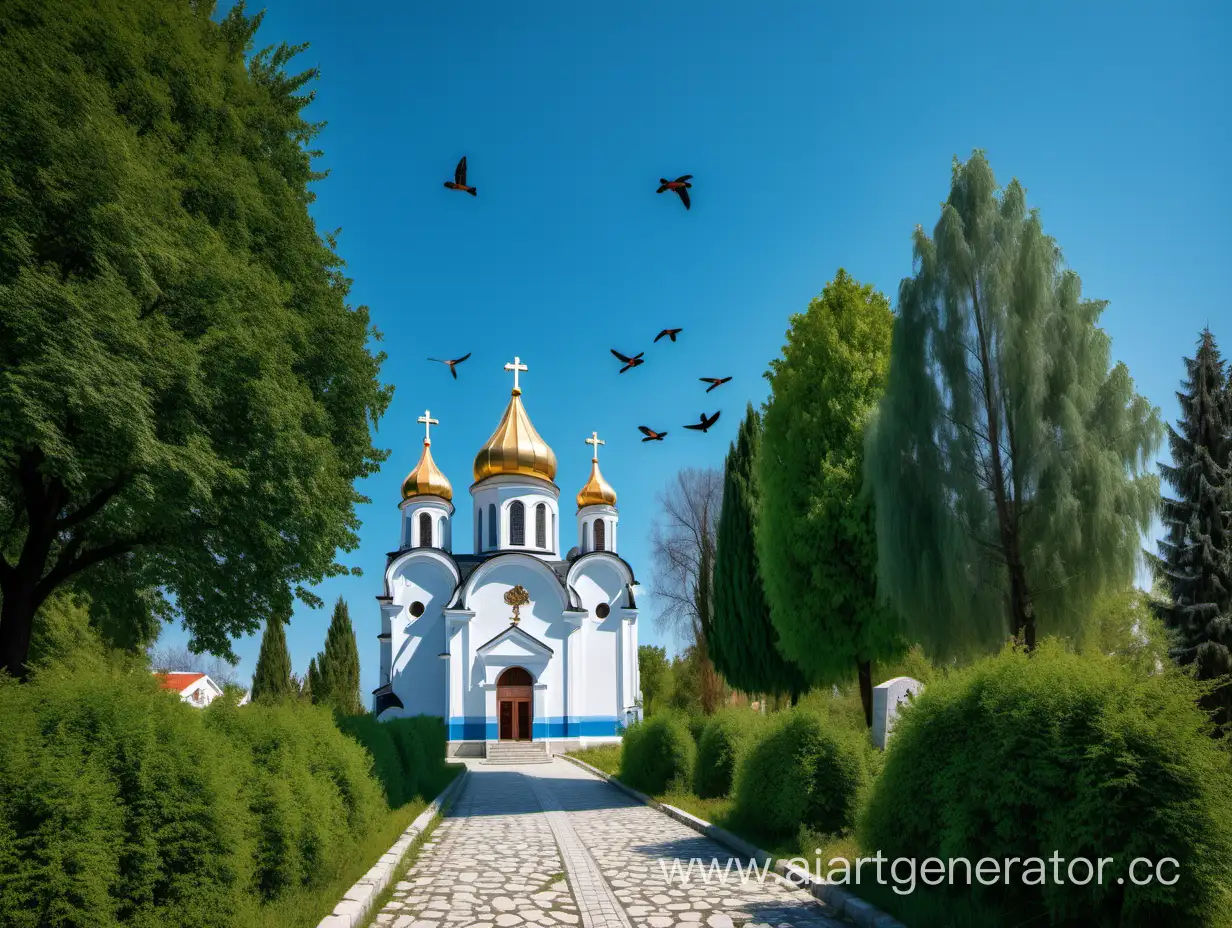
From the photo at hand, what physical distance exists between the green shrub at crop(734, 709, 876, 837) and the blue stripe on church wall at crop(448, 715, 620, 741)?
22.8 m

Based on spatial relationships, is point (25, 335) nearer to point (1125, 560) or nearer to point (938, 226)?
point (938, 226)

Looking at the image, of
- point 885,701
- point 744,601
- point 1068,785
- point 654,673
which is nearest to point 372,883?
point 1068,785

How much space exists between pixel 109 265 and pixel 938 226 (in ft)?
38.1

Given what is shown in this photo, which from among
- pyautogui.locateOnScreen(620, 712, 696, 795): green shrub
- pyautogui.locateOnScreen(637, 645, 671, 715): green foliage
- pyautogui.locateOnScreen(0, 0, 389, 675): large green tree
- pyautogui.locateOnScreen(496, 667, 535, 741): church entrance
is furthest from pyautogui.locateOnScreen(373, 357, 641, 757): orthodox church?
pyautogui.locateOnScreen(0, 0, 389, 675): large green tree

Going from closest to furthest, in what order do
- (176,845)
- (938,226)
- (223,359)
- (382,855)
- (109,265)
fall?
(176,845)
(382,855)
(109,265)
(223,359)
(938,226)

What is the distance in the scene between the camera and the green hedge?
4582 millimetres

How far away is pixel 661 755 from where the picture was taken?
47.8ft

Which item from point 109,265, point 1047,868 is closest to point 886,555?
point 1047,868

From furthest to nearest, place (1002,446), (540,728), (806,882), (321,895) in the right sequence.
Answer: (540,728) < (1002,446) < (806,882) < (321,895)

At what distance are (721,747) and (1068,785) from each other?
7.87 metres

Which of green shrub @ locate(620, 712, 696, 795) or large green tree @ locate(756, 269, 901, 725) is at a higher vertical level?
large green tree @ locate(756, 269, 901, 725)

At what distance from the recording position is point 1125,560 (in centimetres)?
1159

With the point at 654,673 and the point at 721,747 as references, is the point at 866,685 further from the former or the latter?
the point at 654,673

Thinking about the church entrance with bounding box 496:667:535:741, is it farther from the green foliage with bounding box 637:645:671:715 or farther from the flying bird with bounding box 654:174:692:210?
the flying bird with bounding box 654:174:692:210
